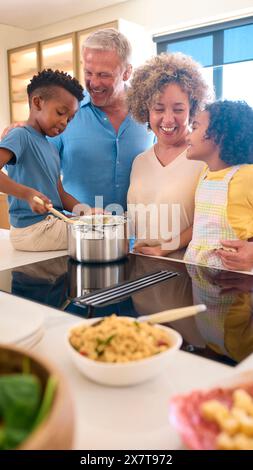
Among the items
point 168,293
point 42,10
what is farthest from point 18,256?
point 42,10

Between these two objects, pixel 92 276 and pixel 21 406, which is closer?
pixel 21 406

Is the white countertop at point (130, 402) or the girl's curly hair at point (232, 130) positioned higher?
the girl's curly hair at point (232, 130)

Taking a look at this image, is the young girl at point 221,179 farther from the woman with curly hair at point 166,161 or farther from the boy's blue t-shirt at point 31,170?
the boy's blue t-shirt at point 31,170

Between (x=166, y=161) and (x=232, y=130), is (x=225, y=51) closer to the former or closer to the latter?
(x=166, y=161)

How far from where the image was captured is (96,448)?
0.47 metres

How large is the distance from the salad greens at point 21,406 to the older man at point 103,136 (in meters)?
1.32

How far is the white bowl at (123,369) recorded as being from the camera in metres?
0.55

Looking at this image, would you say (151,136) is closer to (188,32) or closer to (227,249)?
(227,249)

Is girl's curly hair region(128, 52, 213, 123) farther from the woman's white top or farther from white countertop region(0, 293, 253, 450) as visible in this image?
white countertop region(0, 293, 253, 450)

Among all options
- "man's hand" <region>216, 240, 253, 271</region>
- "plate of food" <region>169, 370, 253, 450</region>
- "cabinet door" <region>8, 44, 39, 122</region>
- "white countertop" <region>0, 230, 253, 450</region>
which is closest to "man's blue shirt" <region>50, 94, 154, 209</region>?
"man's hand" <region>216, 240, 253, 271</region>

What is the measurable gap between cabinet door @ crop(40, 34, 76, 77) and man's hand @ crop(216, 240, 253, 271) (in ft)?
9.88

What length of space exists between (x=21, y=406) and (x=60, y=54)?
13.2 ft

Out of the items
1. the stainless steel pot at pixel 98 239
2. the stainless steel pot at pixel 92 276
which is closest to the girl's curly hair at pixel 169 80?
the stainless steel pot at pixel 98 239

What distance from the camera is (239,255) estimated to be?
1.22m
